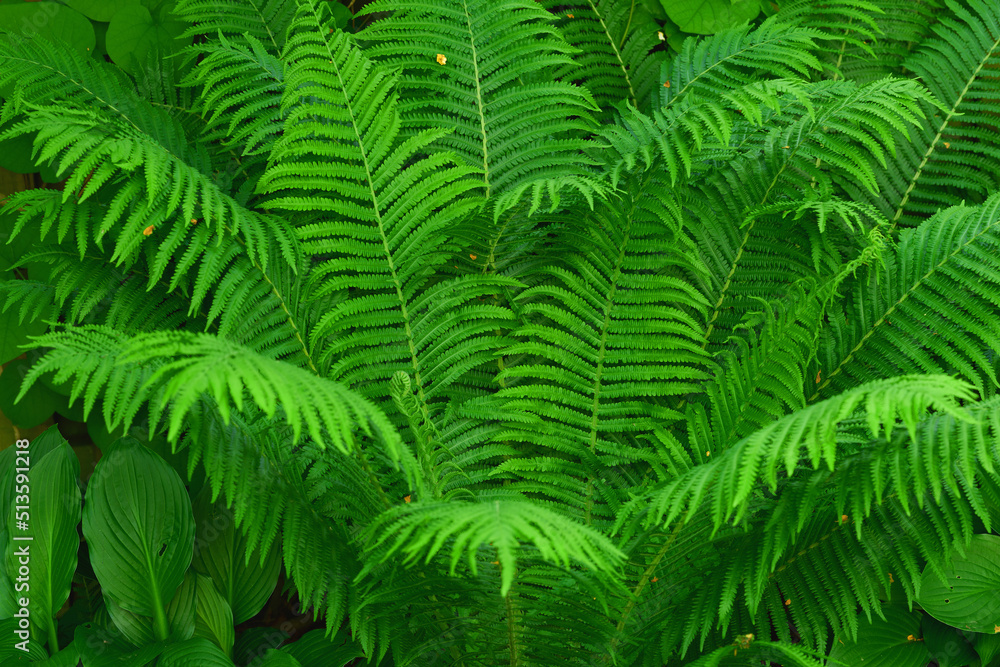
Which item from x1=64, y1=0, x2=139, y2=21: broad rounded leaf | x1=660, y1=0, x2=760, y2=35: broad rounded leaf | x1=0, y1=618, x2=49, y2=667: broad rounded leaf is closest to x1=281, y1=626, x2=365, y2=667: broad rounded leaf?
x1=0, y1=618, x2=49, y2=667: broad rounded leaf

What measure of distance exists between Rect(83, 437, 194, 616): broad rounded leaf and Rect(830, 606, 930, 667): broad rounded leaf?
130cm

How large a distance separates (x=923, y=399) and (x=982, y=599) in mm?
782

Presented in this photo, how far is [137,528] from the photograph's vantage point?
1424 millimetres

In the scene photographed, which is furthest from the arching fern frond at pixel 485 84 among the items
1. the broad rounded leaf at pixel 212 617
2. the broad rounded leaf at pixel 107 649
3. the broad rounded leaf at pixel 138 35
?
the broad rounded leaf at pixel 107 649

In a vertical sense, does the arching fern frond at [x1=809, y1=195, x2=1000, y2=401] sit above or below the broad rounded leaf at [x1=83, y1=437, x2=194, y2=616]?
above

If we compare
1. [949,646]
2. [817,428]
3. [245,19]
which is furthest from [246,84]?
[949,646]

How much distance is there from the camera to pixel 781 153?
1.50 metres

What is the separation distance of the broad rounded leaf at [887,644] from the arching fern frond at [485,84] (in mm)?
1088

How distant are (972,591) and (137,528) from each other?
1.62 metres

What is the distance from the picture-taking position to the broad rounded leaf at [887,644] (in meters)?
1.44

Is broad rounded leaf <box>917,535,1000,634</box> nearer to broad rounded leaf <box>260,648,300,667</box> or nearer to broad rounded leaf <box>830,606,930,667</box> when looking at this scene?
broad rounded leaf <box>830,606,930,667</box>

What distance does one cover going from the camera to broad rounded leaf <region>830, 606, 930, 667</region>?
1436 mm

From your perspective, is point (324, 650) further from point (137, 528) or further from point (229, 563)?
point (137, 528)

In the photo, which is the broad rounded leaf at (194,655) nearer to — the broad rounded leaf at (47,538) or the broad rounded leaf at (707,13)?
the broad rounded leaf at (47,538)
